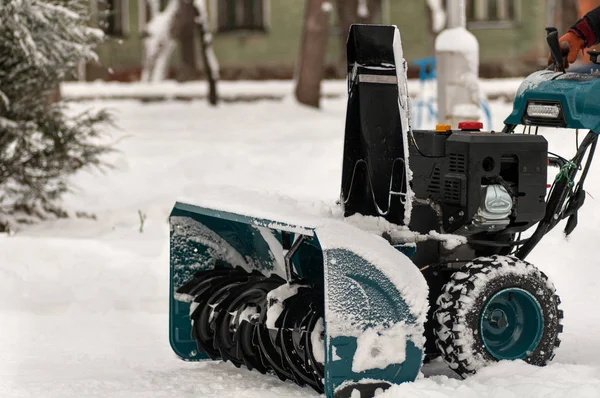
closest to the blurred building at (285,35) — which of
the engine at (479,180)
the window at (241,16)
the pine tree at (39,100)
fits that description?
the window at (241,16)

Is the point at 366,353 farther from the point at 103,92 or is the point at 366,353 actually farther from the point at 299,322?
the point at 103,92

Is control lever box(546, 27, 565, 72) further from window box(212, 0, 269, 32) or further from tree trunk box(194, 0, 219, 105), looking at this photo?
window box(212, 0, 269, 32)

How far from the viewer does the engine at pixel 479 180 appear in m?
4.94

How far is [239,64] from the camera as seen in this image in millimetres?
32906

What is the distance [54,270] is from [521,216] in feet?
11.0

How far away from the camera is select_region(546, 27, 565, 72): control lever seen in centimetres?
546

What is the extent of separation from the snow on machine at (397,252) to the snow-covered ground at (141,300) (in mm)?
160

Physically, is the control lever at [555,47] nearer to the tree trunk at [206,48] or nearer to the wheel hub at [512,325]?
the wheel hub at [512,325]

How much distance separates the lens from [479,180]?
194 inches

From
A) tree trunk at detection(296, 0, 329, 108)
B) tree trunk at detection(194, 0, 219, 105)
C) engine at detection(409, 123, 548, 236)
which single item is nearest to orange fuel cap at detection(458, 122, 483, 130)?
engine at detection(409, 123, 548, 236)

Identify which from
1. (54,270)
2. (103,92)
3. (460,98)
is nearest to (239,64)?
(103,92)

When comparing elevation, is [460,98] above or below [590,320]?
above

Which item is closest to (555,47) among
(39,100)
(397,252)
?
(397,252)

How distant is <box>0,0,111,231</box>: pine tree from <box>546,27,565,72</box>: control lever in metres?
4.67
